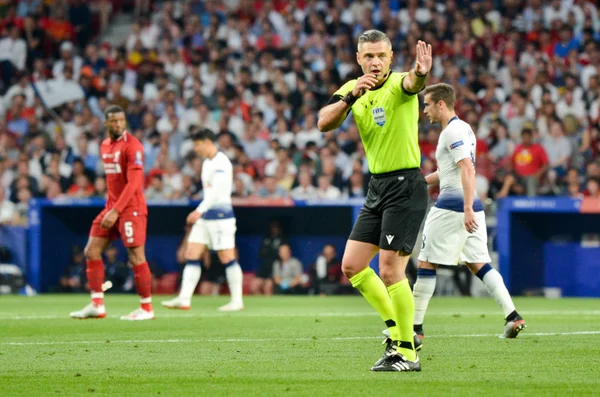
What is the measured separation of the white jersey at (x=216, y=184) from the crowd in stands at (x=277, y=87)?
445 centimetres

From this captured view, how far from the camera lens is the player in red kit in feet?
42.9

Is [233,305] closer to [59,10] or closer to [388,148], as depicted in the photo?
[388,148]

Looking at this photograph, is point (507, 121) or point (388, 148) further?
point (507, 121)

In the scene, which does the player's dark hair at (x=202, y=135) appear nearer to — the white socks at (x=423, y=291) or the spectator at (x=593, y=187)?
the white socks at (x=423, y=291)

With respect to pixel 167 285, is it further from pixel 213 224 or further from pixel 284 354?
pixel 284 354

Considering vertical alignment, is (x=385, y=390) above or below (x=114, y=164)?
below

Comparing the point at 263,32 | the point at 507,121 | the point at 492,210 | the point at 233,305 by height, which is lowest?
the point at 233,305

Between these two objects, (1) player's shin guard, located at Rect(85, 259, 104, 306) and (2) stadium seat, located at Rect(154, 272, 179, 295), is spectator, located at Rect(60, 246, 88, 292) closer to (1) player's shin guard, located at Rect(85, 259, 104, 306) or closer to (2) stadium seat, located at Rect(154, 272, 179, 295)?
(2) stadium seat, located at Rect(154, 272, 179, 295)

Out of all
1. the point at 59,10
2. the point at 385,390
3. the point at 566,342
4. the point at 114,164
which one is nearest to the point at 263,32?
the point at 59,10

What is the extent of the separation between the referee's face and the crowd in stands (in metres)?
11.4

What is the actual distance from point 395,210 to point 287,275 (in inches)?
485

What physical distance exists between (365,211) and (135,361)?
84.7 inches

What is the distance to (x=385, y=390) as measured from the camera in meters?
6.98

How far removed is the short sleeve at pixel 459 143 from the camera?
10406 mm
